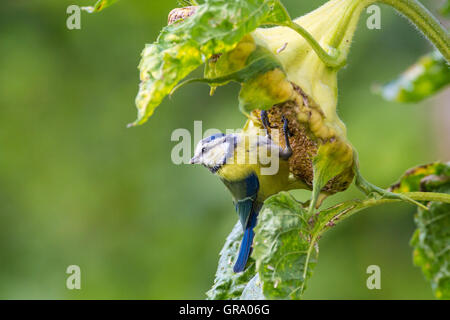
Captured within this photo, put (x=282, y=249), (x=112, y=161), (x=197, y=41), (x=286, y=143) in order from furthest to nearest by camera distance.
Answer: (x=112, y=161), (x=286, y=143), (x=282, y=249), (x=197, y=41)

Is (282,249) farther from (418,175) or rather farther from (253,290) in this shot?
(418,175)

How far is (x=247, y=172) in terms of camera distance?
1132 millimetres

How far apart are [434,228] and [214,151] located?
0.57 meters

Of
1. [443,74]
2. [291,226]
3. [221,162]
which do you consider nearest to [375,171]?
[443,74]

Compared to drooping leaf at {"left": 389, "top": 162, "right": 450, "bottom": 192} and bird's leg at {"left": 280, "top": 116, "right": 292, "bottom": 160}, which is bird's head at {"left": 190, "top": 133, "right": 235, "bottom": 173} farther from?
drooping leaf at {"left": 389, "top": 162, "right": 450, "bottom": 192}

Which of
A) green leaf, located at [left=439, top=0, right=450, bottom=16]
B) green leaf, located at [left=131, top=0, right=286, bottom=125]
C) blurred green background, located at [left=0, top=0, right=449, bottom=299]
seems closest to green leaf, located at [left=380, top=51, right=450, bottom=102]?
green leaf, located at [left=439, top=0, right=450, bottom=16]

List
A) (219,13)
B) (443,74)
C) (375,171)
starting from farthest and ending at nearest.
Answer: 1. (375,171)
2. (443,74)
3. (219,13)

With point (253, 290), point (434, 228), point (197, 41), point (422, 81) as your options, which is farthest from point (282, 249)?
point (422, 81)

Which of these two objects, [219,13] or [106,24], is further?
[106,24]

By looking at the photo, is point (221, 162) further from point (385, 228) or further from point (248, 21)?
point (385, 228)

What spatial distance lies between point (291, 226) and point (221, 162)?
11.3 inches

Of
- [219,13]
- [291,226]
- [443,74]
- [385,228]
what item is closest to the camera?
[219,13]

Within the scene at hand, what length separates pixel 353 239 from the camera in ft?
9.70

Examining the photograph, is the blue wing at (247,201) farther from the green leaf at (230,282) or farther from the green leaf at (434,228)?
the green leaf at (434,228)
